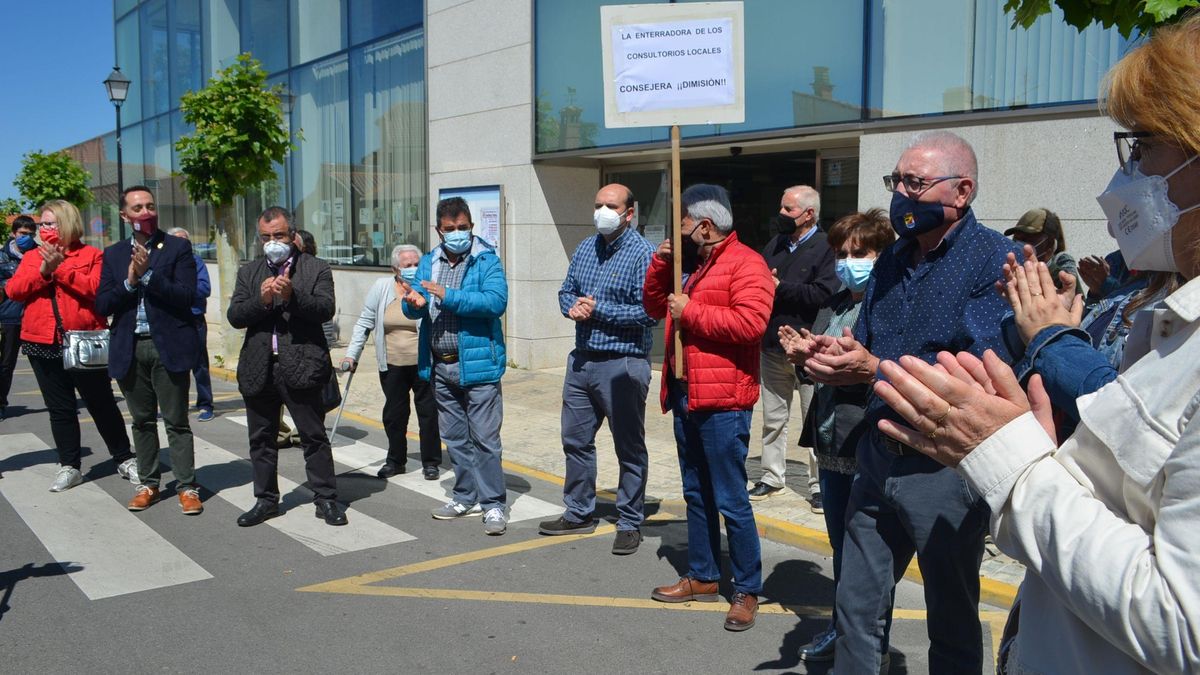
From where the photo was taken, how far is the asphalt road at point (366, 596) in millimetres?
4379

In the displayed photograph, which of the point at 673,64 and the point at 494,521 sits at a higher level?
the point at 673,64

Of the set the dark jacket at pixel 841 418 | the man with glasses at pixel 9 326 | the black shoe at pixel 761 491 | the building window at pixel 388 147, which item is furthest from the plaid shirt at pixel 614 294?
the building window at pixel 388 147

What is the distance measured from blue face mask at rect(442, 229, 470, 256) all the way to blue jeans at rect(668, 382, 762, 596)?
2.10 meters

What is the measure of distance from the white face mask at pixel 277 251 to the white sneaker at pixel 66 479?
110 inches

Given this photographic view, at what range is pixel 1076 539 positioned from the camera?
1483 millimetres

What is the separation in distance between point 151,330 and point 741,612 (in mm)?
4507

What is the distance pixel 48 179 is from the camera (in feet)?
87.9

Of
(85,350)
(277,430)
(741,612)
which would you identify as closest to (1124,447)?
(741,612)

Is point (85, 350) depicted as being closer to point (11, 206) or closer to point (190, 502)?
point (190, 502)

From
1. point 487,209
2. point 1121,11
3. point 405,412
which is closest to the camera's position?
point 1121,11

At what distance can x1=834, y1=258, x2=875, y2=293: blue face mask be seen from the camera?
4.35 m

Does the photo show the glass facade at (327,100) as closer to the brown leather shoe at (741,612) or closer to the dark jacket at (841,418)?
the brown leather shoe at (741,612)

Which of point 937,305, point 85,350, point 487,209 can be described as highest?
point 487,209

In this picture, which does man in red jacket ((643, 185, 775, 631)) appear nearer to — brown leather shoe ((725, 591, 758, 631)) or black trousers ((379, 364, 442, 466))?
brown leather shoe ((725, 591, 758, 631))
